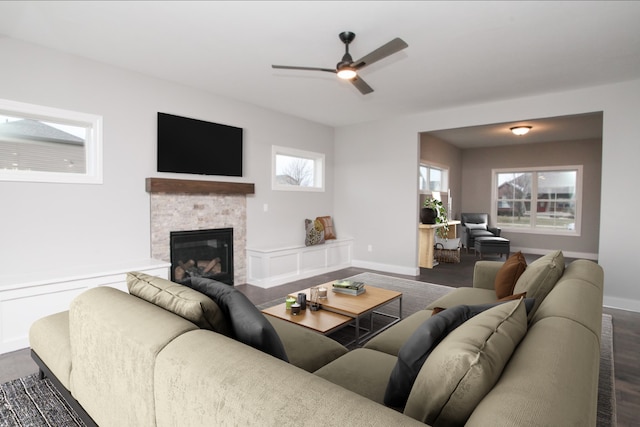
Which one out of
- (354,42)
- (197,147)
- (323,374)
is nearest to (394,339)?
(323,374)

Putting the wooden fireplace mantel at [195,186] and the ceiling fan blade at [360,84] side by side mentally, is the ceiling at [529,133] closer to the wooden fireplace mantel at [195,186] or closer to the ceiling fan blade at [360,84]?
the ceiling fan blade at [360,84]

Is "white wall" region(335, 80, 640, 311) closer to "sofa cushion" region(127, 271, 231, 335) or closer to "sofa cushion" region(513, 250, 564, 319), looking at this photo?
"sofa cushion" region(513, 250, 564, 319)

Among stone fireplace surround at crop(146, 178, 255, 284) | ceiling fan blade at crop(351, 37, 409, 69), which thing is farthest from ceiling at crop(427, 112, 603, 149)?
stone fireplace surround at crop(146, 178, 255, 284)

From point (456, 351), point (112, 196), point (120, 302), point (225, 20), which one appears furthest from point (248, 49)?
point (456, 351)

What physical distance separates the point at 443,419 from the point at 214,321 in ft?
3.18

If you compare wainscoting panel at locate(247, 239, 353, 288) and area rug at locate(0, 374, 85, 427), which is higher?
wainscoting panel at locate(247, 239, 353, 288)

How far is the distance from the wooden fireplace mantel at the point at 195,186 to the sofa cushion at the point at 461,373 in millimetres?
3739

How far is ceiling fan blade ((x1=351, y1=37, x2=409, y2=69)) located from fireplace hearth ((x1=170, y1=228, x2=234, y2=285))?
2.99 metres

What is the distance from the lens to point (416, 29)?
9.45 feet

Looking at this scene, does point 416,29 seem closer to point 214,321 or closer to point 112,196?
point 214,321

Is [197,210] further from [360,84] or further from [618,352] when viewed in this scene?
[618,352]

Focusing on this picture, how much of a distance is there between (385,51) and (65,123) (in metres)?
3.30

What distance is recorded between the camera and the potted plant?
6516 millimetres

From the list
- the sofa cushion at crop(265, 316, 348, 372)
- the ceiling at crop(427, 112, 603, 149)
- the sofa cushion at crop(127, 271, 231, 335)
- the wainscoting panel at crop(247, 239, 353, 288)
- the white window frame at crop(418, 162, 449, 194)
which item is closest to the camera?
the sofa cushion at crop(127, 271, 231, 335)
